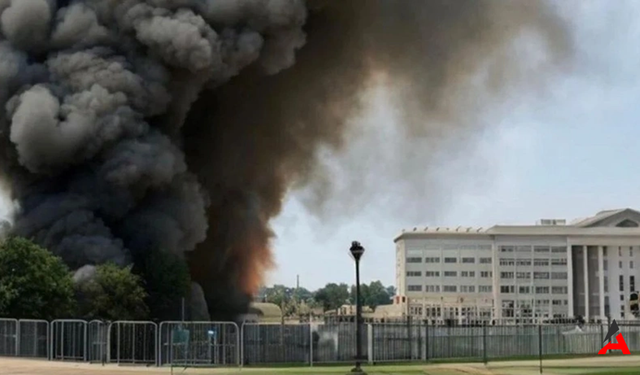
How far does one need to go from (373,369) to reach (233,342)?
4312mm

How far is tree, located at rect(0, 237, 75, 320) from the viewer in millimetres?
36688

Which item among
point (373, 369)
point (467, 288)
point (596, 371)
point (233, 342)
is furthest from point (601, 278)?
point (233, 342)

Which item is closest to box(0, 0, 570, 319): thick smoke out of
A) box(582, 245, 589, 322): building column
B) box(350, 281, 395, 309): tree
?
box(582, 245, 589, 322): building column

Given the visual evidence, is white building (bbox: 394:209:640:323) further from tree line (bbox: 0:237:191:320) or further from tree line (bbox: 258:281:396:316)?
tree line (bbox: 0:237:191:320)

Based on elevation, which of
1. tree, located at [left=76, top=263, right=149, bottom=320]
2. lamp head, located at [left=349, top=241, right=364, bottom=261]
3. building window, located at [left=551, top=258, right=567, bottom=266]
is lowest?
tree, located at [left=76, top=263, right=149, bottom=320]

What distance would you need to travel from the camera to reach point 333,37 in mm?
60312

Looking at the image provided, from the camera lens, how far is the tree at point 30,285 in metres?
36.7

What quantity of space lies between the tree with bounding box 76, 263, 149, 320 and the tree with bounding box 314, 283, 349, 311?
9371 cm

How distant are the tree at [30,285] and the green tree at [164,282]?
774 centimetres

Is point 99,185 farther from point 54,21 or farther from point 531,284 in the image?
point 531,284

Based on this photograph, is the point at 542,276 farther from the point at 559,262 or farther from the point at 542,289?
the point at 559,262

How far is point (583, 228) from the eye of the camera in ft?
365

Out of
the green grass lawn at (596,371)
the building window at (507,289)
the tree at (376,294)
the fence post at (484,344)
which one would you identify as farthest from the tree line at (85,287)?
the tree at (376,294)

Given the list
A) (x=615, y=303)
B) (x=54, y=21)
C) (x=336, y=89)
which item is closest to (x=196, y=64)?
(x=54, y=21)
